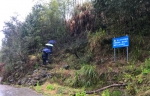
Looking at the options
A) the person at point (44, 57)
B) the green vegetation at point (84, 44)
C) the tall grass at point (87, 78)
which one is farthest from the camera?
the person at point (44, 57)

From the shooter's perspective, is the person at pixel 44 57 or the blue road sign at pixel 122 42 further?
the person at pixel 44 57

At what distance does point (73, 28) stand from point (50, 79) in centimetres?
584

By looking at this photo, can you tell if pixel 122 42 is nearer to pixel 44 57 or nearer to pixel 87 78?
pixel 87 78

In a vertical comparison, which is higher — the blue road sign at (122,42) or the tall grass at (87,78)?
the blue road sign at (122,42)

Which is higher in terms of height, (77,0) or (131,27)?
(77,0)

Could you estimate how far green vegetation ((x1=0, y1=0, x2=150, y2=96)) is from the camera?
9789 mm

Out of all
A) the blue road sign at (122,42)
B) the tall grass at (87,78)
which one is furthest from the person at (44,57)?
the blue road sign at (122,42)

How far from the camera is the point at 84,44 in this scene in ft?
48.6

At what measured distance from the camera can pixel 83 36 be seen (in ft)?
51.6

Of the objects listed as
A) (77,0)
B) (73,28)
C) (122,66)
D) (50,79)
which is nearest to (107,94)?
(122,66)

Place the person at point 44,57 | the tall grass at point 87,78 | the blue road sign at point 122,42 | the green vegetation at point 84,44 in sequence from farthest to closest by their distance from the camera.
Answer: the person at point 44,57
the blue road sign at point 122,42
the tall grass at point 87,78
the green vegetation at point 84,44

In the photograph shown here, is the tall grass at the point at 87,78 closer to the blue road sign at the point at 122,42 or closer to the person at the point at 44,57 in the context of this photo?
the blue road sign at the point at 122,42

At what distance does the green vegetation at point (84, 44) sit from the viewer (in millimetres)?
9789

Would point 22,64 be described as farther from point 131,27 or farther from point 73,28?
point 131,27
